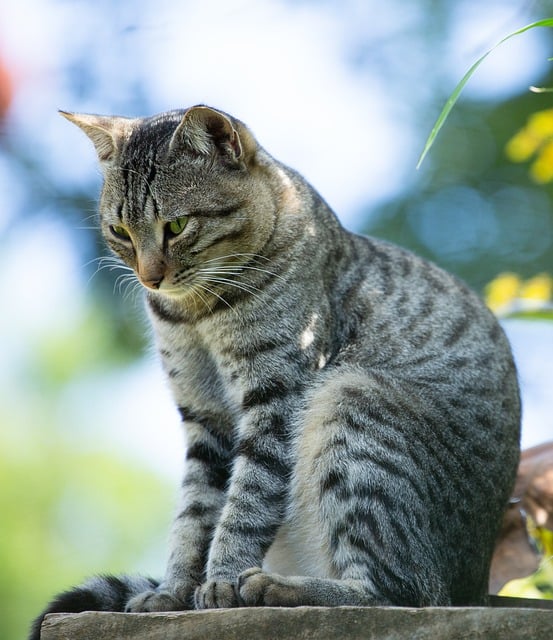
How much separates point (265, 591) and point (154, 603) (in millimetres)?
578

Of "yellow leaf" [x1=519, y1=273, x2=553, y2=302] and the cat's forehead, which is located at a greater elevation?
the cat's forehead

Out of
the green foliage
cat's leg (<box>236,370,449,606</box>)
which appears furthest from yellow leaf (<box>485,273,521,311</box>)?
the green foliage

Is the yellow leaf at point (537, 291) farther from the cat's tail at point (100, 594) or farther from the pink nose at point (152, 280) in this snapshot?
the cat's tail at point (100, 594)

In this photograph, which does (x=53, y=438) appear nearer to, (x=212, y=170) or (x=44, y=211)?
(x=44, y=211)

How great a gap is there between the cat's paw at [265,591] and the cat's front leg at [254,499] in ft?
0.74

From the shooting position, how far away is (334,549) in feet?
11.5

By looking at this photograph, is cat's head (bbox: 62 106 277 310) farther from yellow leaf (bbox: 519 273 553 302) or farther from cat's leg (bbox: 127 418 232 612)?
yellow leaf (bbox: 519 273 553 302)

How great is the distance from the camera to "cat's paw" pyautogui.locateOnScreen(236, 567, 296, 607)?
10.4 ft

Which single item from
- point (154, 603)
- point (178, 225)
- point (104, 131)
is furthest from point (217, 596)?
point (104, 131)

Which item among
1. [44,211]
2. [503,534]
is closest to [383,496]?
[503,534]

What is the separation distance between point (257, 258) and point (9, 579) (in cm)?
777

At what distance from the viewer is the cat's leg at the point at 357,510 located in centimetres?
329

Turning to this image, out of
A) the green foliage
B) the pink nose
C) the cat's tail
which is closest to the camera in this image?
the cat's tail

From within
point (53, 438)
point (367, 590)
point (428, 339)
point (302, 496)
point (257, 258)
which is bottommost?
point (53, 438)
